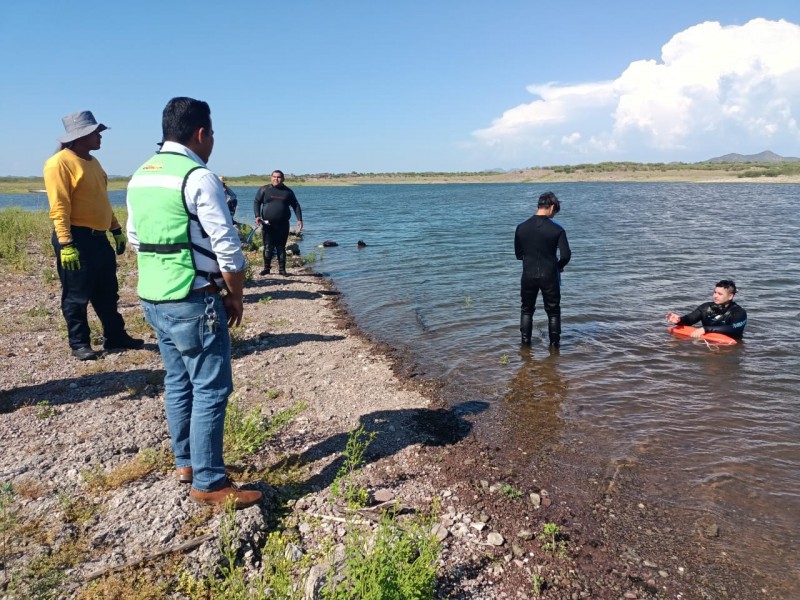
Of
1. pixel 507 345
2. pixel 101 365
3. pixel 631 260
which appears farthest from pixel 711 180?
pixel 101 365

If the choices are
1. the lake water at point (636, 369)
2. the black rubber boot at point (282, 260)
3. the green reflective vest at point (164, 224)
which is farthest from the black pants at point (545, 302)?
the black rubber boot at point (282, 260)

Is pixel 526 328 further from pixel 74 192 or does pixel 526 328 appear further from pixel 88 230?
pixel 74 192

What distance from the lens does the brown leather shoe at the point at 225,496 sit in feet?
11.4

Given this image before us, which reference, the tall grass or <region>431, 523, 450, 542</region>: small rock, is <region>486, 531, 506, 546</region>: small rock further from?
the tall grass

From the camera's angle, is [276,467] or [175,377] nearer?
[175,377]

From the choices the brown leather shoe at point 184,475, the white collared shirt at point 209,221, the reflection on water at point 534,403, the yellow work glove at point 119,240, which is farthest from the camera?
the yellow work glove at point 119,240

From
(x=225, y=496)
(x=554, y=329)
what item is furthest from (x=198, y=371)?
(x=554, y=329)

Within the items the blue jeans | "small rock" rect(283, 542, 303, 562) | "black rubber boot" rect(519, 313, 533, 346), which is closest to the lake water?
"black rubber boot" rect(519, 313, 533, 346)

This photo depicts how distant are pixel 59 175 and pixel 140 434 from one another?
315 cm

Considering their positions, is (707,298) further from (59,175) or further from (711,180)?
(711,180)

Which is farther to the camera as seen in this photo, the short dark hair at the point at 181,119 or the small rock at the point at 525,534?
the small rock at the point at 525,534

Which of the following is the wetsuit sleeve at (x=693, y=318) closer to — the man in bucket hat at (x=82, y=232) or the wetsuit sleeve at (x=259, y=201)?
the man in bucket hat at (x=82, y=232)

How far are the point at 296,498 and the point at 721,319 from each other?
782 cm

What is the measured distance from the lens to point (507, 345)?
8367 millimetres
